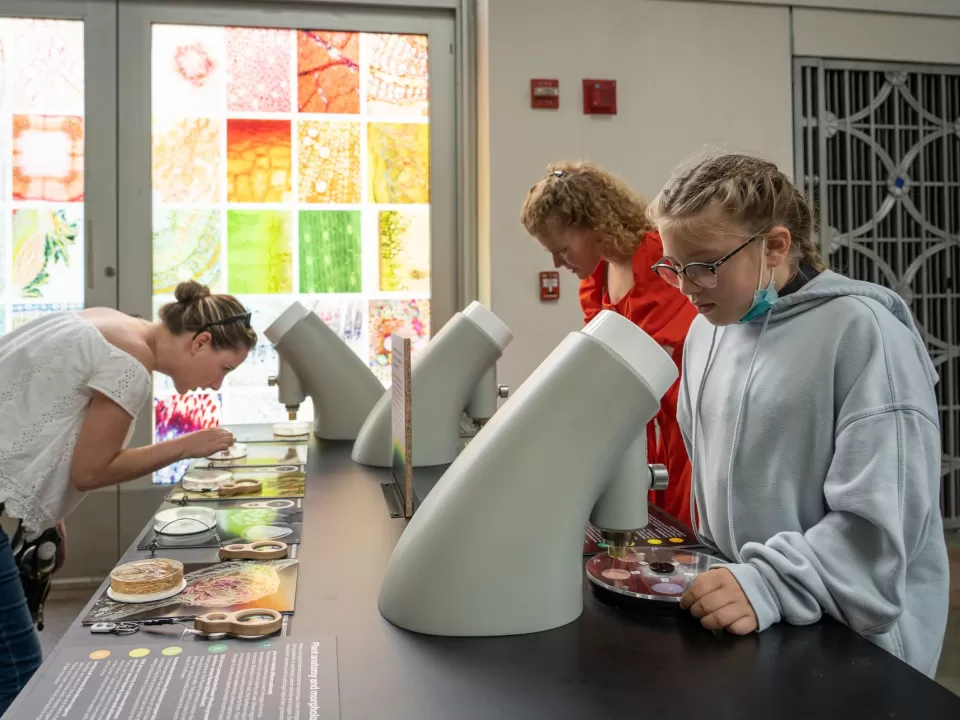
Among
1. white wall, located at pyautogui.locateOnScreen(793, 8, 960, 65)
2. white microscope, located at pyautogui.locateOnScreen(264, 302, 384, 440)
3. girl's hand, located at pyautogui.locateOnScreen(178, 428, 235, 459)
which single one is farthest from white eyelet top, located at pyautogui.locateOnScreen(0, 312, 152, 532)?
white wall, located at pyautogui.locateOnScreen(793, 8, 960, 65)

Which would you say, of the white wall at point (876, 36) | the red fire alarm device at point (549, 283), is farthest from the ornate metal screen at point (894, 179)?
the red fire alarm device at point (549, 283)

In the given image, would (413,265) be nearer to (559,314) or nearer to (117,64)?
(559,314)

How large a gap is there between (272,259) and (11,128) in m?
1.10

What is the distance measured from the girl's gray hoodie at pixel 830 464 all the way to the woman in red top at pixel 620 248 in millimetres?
760

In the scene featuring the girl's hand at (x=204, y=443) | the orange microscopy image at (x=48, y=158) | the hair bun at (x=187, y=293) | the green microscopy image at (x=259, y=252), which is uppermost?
the orange microscopy image at (x=48, y=158)

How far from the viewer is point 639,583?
102cm

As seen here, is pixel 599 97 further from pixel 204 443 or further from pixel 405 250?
pixel 204 443

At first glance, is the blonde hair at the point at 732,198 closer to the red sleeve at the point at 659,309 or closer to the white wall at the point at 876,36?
the red sleeve at the point at 659,309

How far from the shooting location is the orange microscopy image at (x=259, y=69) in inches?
138

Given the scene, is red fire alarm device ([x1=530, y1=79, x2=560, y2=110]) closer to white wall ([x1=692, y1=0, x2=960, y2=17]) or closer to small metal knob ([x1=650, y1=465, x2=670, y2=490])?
white wall ([x1=692, y1=0, x2=960, y2=17])

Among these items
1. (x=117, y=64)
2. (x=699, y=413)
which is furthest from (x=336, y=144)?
(x=699, y=413)

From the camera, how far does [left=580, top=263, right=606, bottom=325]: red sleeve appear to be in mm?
2572

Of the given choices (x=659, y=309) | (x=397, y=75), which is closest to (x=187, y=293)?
(x=659, y=309)

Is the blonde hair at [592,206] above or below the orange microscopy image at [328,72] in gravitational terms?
below
